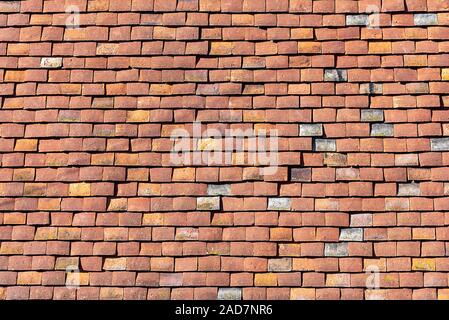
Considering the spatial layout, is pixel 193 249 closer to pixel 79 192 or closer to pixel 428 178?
pixel 79 192

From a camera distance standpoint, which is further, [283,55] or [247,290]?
[283,55]

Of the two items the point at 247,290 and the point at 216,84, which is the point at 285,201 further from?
the point at 216,84

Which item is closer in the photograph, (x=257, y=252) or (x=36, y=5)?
(x=257, y=252)

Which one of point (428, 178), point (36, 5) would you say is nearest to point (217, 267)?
point (428, 178)

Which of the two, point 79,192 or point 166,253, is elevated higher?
point 79,192

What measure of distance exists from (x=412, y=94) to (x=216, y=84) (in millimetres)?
1449

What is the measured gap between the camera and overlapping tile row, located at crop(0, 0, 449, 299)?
4.69 meters

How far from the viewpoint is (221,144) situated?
4887 millimetres

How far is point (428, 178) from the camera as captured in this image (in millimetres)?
4777

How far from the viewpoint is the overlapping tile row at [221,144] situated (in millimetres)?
4691

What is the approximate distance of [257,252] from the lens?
4.70 m
